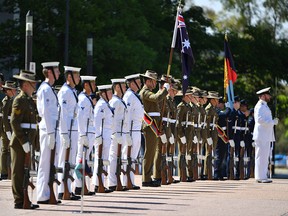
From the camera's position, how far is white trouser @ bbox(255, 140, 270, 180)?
88.1ft

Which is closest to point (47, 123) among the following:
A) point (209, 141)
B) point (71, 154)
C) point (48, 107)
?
point (48, 107)

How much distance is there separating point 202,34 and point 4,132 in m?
27.2

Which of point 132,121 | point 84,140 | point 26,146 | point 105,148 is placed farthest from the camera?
point 132,121

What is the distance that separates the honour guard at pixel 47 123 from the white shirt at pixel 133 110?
4.08 metres

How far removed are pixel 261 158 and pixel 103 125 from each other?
684 centimetres

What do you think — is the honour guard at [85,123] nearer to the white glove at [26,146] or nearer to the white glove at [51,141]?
the white glove at [51,141]

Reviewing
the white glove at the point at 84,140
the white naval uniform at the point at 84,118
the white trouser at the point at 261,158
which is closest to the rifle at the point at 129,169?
the white naval uniform at the point at 84,118

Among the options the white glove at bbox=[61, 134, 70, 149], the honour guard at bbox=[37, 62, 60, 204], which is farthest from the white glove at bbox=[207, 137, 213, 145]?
the honour guard at bbox=[37, 62, 60, 204]

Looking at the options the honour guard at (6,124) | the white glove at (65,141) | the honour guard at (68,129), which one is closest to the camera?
the white glove at (65,141)

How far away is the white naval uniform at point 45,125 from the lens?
17.6 meters

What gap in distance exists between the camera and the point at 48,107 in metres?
17.7

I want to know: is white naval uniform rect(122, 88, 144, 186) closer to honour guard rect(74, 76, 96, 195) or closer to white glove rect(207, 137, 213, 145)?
honour guard rect(74, 76, 96, 195)

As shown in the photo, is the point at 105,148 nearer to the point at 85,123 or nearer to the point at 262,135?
the point at 85,123

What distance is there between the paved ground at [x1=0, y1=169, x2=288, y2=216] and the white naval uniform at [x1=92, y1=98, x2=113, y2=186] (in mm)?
757
